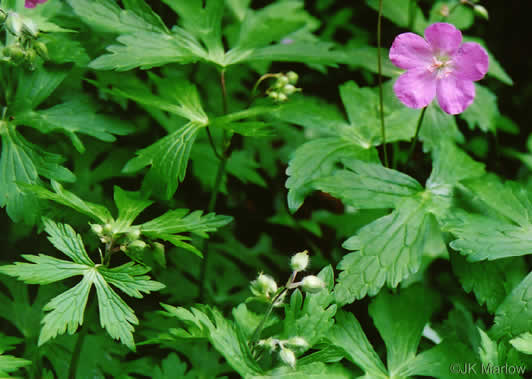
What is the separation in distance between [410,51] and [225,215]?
36.6 inches

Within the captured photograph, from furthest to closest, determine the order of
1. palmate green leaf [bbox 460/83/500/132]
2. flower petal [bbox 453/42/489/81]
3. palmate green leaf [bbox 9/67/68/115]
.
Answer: palmate green leaf [bbox 460/83/500/132] < palmate green leaf [bbox 9/67/68/115] < flower petal [bbox 453/42/489/81]

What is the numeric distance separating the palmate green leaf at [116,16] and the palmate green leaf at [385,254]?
3.85 feet

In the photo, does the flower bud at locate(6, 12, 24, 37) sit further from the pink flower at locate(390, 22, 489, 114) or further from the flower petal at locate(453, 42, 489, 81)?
the flower petal at locate(453, 42, 489, 81)

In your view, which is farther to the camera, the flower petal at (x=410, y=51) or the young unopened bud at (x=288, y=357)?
the flower petal at (x=410, y=51)

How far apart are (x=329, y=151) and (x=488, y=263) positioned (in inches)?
27.9

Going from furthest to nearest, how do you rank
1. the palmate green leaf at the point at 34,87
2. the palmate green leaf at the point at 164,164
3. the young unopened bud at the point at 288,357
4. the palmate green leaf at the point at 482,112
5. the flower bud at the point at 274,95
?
the palmate green leaf at the point at 482,112 < the flower bud at the point at 274,95 < the palmate green leaf at the point at 34,87 < the palmate green leaf at the point at 164,164 < the young unopened bud at the point at 288,357

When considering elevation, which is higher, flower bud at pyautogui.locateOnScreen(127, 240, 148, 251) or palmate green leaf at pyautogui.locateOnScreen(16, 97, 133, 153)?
palmate green leaf at pyautogui.locateOnScreen(16, 97, 133, 153)

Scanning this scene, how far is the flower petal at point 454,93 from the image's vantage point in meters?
1.73

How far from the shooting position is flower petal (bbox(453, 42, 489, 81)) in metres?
1.71

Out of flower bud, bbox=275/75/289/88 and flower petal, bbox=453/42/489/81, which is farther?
flower bud, bbox=275/75/289/88

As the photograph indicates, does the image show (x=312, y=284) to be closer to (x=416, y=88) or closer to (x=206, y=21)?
(x=416, y=88)

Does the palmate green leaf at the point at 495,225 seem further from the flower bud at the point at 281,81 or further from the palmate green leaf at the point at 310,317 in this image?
the flower bud at the point at 281,81
